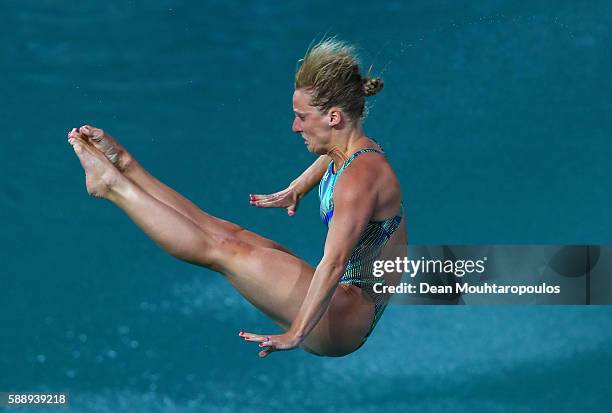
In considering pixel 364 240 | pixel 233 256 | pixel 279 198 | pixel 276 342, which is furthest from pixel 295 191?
pixel 276 342

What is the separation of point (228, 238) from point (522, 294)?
99.6 inches

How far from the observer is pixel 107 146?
4.27 m

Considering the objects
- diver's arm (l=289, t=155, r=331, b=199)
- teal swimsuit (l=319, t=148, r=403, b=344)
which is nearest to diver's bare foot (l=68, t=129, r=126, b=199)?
teal swimsuit (l=319, t=148, r=403, b=344)

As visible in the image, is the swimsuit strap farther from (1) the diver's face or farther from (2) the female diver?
(1) the diver's face

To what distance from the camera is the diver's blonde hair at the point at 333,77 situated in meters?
4.06

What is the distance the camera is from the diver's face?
4121 mm

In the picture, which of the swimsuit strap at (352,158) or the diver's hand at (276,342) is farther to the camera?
the swimsuit strap at (352,158)

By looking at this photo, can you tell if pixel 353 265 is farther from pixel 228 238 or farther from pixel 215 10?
pixel 215 10

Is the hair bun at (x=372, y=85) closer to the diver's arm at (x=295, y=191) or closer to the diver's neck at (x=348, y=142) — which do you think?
the diver's neck at (x=348, y=142)

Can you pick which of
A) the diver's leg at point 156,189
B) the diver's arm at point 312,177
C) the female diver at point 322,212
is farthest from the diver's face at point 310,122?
the diver's arm at point 312,177

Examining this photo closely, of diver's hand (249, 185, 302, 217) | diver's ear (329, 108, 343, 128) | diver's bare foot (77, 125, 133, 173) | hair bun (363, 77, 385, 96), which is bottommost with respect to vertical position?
diver's bare foot (77, 125, 133, 173)

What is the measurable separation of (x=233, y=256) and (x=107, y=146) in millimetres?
788

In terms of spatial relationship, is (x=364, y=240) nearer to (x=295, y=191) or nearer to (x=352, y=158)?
(x=352, y=158)

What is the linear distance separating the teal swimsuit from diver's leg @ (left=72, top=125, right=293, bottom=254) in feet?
0.99
